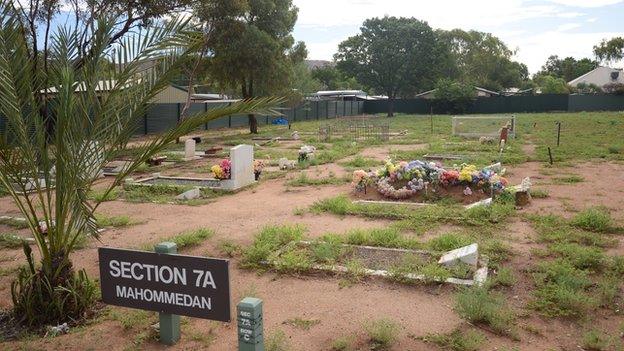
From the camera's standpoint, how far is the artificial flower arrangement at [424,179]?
9.79 m

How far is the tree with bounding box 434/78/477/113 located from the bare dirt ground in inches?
1579

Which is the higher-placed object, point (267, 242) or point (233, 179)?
point (233, 179)

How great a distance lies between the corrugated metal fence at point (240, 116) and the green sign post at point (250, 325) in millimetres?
14690

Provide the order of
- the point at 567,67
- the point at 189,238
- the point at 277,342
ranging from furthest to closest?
the point at 567,67, the point at 189,238, the point at 277,342

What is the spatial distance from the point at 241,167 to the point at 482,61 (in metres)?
76.1

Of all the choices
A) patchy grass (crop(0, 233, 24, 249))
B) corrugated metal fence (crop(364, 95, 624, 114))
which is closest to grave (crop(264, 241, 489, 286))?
patchy grass (crop(0, 233, 24, 249))

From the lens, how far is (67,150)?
15.2 ft

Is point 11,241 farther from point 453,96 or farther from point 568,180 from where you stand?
point 453,96

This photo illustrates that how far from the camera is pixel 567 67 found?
322 feet

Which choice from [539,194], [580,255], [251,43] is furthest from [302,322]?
[251,43]

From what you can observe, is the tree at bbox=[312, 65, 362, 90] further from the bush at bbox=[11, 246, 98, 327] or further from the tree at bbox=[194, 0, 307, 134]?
the bush at bbox=[11, 246, 98, 327]

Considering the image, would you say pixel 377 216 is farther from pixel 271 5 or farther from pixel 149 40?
pixel 271 5

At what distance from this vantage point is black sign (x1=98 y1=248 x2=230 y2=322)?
378cm

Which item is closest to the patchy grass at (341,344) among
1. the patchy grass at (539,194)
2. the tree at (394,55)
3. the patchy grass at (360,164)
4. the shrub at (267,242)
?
the shrub at (267,242)
